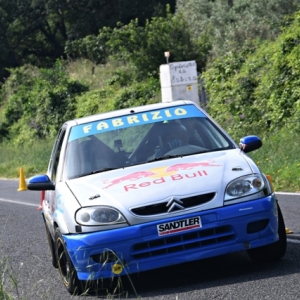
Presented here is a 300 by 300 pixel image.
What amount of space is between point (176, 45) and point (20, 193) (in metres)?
13.5

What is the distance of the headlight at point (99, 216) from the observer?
283 inches

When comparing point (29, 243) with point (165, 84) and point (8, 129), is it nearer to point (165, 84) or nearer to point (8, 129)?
point (165, 84)

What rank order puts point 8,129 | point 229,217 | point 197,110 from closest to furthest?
point 229,217 < point 197,110 < point 8,129

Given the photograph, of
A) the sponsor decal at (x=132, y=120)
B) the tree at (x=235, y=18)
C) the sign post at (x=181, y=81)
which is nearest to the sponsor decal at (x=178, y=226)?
the sponsor decal at (x=132, y=120)

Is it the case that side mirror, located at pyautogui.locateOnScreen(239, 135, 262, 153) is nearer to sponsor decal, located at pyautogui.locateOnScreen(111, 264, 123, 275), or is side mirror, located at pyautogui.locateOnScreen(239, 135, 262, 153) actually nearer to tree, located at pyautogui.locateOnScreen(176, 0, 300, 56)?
sponsor decal, located at pyautogui.locateOnScreen(111, 264, 123, 275)

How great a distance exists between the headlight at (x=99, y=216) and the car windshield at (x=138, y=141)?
108cm

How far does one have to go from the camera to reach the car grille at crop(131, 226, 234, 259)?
23.6ft

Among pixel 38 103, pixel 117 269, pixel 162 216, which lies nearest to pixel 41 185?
Answer: pixel 117 269

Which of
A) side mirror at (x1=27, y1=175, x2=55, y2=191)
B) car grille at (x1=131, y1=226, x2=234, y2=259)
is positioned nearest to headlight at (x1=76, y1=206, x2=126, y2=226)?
car grille at (x1=131, y1=226, x2=234, y2=259)

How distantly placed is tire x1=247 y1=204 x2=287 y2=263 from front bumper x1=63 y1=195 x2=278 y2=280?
378 millimetres

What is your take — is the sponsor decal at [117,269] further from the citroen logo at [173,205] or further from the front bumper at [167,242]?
the citroen logo at [173,205]

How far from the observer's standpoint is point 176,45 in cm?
3278

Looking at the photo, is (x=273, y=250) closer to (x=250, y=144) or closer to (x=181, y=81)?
(x=250, y=144)

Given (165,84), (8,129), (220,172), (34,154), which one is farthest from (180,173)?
(8,129)
